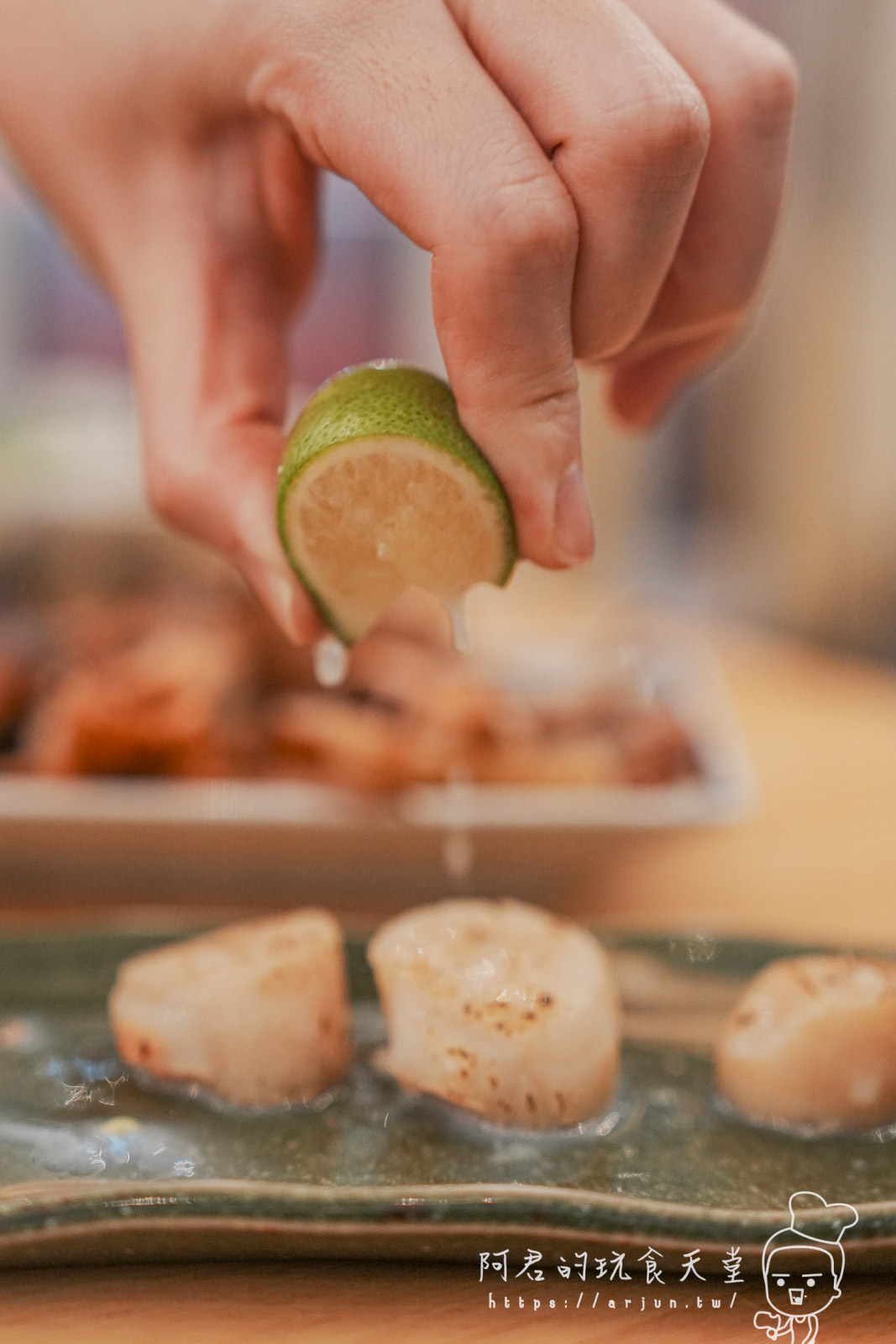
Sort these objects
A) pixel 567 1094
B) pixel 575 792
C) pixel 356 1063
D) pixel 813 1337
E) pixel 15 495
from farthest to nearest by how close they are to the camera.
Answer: pixel 15 495 → pixel 575 792 → pixel 356 1063 → pixel 567 1094 → pixel 813 1337

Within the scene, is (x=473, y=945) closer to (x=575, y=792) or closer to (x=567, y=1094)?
(x=567, y=1094)

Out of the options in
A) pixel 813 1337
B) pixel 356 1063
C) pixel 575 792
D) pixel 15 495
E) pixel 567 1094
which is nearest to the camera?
pixel 813 1337

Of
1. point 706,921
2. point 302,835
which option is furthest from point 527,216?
point 706,921

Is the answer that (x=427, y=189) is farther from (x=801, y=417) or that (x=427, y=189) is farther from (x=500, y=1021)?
(x=801, y=417)

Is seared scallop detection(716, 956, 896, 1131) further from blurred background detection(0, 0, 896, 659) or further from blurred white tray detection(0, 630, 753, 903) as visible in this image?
blurred background detection(0, 0, 896, 659)

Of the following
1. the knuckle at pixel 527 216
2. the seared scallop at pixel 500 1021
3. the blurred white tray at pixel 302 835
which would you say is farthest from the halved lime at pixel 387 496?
the blurred white tray at pixel 302 835

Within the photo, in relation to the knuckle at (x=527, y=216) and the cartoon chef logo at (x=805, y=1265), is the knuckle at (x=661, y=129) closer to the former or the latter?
the knuckle at (x=527, y=216)

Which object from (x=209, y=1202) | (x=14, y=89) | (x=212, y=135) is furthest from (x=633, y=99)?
(x=209, y=1202)

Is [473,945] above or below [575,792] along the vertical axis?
above
